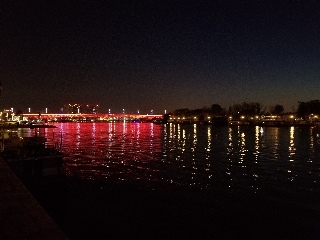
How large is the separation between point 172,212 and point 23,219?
10.8 metres

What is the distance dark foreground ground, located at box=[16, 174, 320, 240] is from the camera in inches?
619

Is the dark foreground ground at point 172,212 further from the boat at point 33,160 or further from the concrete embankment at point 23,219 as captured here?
the concrete embankment at point 23,219

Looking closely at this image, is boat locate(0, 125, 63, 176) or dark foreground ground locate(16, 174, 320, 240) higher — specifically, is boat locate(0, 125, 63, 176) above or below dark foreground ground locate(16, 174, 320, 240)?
above

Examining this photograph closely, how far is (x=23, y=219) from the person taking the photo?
9180mm

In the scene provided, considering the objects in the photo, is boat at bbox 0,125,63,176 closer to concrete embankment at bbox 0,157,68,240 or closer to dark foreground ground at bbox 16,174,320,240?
dark foreground ground at bbox 16,174,320,240

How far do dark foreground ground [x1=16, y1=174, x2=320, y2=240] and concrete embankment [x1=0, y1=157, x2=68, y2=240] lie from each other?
189 inches

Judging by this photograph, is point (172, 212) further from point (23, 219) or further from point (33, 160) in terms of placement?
point (33, 160)

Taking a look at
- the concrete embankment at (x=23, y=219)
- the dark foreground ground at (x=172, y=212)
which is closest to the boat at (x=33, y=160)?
the dark foreground ground at (x=172, y=212)

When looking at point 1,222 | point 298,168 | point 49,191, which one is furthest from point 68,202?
point 298,168

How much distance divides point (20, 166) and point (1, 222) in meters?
14.8

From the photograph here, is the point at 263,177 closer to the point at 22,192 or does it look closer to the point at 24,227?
the point at 22,192

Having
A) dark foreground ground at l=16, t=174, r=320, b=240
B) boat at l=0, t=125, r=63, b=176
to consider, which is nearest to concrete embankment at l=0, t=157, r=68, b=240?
dark foreground ground at l=16, t=174, r=320, b=240

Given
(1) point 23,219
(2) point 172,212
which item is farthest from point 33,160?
(1) point 23,219

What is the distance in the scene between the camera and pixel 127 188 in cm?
2416
